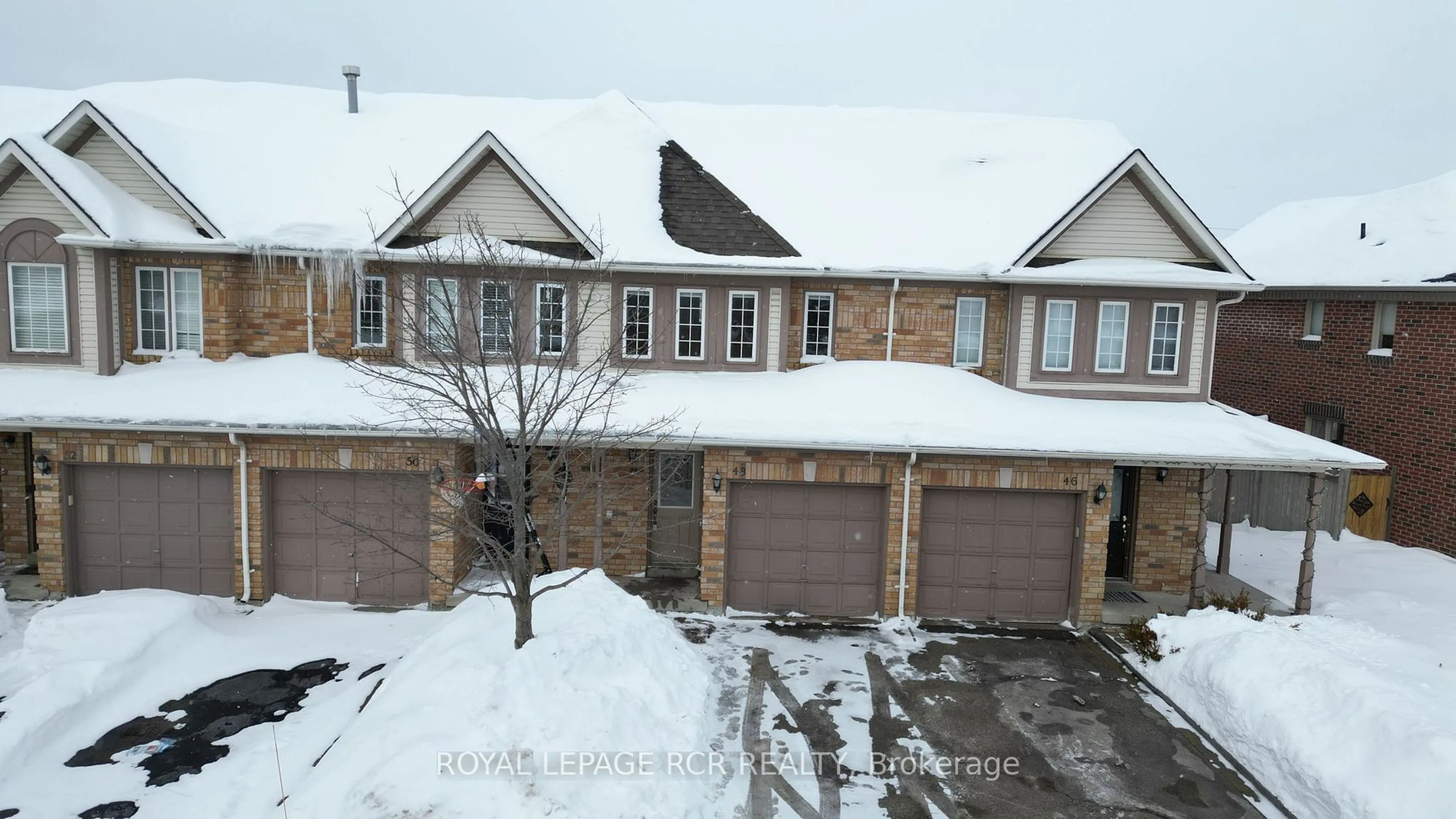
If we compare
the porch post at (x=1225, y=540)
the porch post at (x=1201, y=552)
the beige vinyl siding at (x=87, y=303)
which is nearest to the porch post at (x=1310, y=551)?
the porch post at (x=1201, y=552)

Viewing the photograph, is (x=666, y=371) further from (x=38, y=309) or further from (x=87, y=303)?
(x=38, y=309)

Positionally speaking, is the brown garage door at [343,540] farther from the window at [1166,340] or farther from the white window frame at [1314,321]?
the white window frame at [1314,321]

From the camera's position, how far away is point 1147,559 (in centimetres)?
1366

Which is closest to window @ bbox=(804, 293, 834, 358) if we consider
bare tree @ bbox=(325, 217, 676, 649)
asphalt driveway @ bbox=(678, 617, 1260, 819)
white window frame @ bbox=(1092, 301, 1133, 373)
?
bare tree @ bbox=(325, 217, 676, 649)

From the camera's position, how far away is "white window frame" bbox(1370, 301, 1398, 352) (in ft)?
54.9

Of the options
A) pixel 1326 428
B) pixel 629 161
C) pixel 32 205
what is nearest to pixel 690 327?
pixel 629 161

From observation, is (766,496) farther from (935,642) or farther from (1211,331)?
(1211,331)

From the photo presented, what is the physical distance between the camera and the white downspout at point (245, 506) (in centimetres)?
1184

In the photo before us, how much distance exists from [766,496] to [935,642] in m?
3.35

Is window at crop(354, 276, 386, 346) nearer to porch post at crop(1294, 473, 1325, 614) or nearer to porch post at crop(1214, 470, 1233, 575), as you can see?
porch post at crop(1294, 473, 1325, 614)

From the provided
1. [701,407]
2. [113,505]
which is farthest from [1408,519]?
[113,505]

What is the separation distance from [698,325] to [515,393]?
12.0 feet

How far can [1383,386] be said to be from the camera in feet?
55.1

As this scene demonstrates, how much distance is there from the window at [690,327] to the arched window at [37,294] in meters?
9.75
